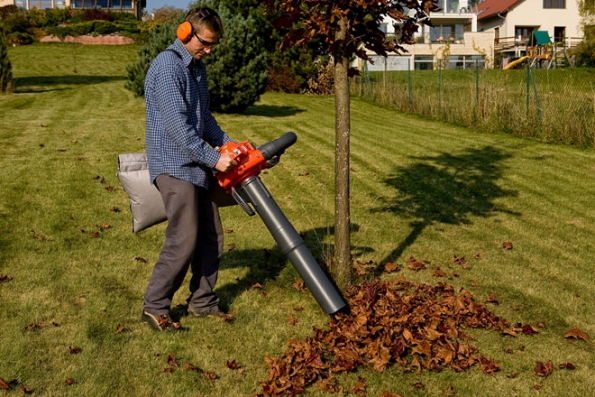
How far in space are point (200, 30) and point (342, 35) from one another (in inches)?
48.0

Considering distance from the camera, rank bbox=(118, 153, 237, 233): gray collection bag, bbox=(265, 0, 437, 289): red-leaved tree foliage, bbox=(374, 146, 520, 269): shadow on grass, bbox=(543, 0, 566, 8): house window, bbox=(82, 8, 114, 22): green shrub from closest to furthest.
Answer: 1. bbox=(118, 153, 237, 233): gray collection bag
2. bbox=(265, 0, 437, 289): red-leaved tree foliage
3. bbox=(374, 146, 520, 269): shadow on grass
4. bbox=(82, 8, 114, 22): green shrub
5. bbox=(543, 0, 566, 8): house window

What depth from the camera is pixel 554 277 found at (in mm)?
6352

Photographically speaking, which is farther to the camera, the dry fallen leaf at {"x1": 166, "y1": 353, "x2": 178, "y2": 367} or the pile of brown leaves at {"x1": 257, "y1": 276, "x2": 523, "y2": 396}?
the dry fallen leaf at {"x1": 166, "y1": 353, "x2": 178, "y2": 367}

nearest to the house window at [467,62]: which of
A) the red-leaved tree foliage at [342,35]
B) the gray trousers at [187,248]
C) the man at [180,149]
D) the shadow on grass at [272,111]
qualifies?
the shadow on grass at [272,111]

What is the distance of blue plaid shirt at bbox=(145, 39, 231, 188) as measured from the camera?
4543 millimetres

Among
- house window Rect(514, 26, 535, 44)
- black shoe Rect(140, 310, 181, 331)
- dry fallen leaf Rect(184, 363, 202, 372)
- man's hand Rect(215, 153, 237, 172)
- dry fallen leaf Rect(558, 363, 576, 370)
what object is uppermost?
house window Rect(514, 26, 535, 44)

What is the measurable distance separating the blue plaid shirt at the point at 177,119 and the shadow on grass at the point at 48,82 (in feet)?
65.3

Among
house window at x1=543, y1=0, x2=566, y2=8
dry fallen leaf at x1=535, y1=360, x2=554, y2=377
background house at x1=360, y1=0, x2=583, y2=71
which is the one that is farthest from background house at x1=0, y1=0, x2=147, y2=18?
dry fallen leaf at x1=535, y1=360, x2=554, y2=377

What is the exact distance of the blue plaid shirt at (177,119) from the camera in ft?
14.9

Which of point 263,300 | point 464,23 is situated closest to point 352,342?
point 263,300

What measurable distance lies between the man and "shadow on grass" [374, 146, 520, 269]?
7.83 feet

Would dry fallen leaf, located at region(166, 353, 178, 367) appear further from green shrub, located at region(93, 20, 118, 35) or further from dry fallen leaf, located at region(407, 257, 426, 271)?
green shrub, located at region(93, 20, 118, 35)

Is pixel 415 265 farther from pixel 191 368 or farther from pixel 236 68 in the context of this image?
pixel 236 68

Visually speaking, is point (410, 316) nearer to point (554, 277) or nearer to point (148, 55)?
point (554, 277)
